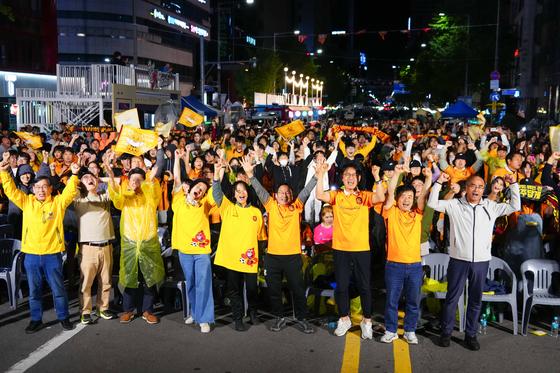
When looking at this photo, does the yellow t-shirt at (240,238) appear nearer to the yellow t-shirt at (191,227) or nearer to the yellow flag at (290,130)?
the yellow t-shirt at (191,227)

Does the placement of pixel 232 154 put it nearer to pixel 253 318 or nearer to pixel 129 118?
pixel 129 118

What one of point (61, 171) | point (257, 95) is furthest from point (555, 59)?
point (61, 171)

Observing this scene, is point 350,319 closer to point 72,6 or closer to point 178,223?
point 178,223

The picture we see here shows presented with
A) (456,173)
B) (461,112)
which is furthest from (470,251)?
(461,112)

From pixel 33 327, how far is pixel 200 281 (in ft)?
6.38

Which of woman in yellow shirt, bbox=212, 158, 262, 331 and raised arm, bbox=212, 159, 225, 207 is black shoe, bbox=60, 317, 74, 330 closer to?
woman in yellow shirt, bbox=212, 158, 262, 331

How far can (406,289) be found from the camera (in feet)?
21.7

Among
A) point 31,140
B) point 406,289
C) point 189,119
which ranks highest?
point 189,119

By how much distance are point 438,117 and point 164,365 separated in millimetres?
32925

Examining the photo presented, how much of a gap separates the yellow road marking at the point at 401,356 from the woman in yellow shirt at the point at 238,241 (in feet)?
5.56

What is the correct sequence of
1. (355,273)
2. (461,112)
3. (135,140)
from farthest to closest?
(461,112), (135,140), (355,273)

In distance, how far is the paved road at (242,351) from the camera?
5.98 meters

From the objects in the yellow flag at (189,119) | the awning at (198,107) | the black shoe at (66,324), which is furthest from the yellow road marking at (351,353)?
the awning at (198,107)

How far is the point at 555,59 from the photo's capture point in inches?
1299
